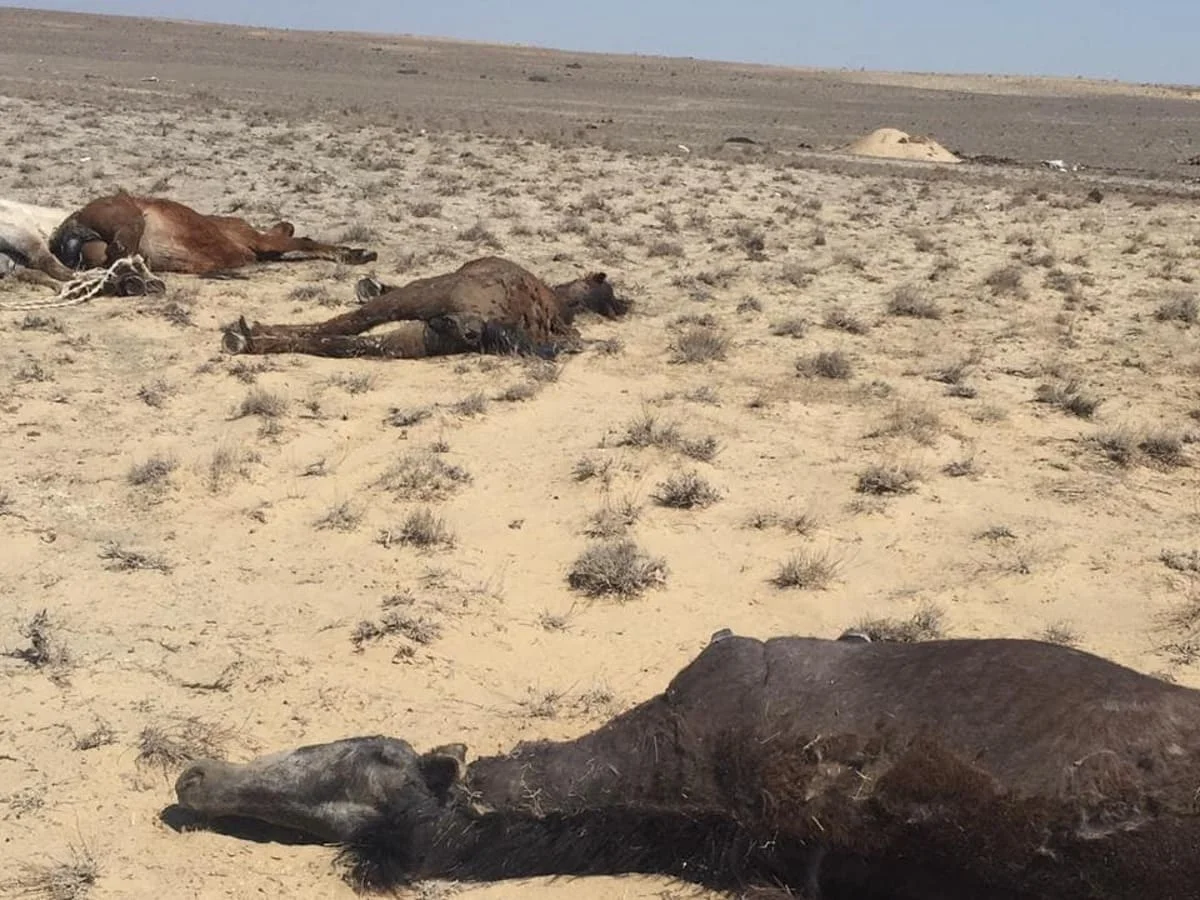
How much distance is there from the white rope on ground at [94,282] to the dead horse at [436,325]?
1981 mm

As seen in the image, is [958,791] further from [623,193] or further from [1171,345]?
[623,193]

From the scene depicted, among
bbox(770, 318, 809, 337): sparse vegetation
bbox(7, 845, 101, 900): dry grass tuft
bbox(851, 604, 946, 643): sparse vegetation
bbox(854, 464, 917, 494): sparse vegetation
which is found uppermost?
bbox(770, 318, 809, 337): sparse vegetation

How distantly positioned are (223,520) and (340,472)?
2.87 ft

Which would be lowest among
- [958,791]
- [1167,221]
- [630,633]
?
[630,633]

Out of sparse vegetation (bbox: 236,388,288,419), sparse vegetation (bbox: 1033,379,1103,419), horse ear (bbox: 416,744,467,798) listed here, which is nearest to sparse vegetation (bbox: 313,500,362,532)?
sparse vegetation (bbox: 236,388,288,419)

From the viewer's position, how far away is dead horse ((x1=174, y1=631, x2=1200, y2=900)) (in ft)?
9.09

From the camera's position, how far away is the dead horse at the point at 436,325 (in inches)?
337

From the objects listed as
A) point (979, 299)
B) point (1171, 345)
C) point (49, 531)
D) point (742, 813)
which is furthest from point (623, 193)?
point (742, 813)

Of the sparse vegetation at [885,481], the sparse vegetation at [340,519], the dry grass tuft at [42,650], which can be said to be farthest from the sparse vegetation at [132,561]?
the sparse vegetation at [885,481]

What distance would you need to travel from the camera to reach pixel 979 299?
38.2 ft

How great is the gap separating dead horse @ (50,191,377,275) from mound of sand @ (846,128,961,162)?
2044 centimetres

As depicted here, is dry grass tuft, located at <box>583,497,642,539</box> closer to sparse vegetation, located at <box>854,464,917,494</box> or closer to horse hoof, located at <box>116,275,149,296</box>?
sparse vegetation, located at <box>854,464,917,494</box>

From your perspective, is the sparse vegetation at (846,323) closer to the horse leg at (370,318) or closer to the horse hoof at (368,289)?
the horse leg at (370,318)

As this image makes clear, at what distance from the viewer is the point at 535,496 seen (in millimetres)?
6480
